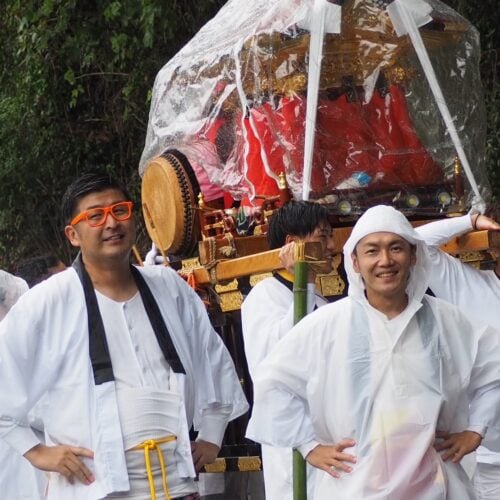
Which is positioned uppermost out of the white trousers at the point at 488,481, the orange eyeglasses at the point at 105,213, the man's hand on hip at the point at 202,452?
the orange eyeglasses at the point at 105,213

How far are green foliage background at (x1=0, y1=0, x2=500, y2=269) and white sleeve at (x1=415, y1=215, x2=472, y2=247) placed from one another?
5.21 m

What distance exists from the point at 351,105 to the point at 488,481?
6.71 feet

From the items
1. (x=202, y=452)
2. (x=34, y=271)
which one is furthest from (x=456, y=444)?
(x=34, y=271)

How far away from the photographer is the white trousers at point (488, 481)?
6.07 m

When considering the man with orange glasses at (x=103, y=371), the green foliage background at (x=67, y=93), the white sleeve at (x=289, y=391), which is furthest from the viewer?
the green foliage background at (x=67, y=93)

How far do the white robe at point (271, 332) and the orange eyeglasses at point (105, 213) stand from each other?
1.00 metres

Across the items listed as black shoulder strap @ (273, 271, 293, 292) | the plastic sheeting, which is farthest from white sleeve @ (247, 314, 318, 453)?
the plastic sheeting

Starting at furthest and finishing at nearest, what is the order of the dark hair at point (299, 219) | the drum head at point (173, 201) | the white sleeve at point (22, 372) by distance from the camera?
the drum head at point (173, 201) → the dark hair at point (299, 219) → the white sleeve at point (22, 372)

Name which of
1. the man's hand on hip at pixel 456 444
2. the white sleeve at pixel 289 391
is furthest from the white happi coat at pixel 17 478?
the man's hand on hip at pixel 456 444

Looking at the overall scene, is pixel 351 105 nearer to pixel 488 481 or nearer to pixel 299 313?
pixel 488 481

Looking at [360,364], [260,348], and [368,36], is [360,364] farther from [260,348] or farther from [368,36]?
[368,36]

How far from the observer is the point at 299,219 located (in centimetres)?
580

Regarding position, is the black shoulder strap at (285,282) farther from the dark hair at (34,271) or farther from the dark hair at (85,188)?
the dark hair at (34,271)

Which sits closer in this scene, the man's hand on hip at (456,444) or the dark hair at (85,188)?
the man's hand on hip at (456,444)
